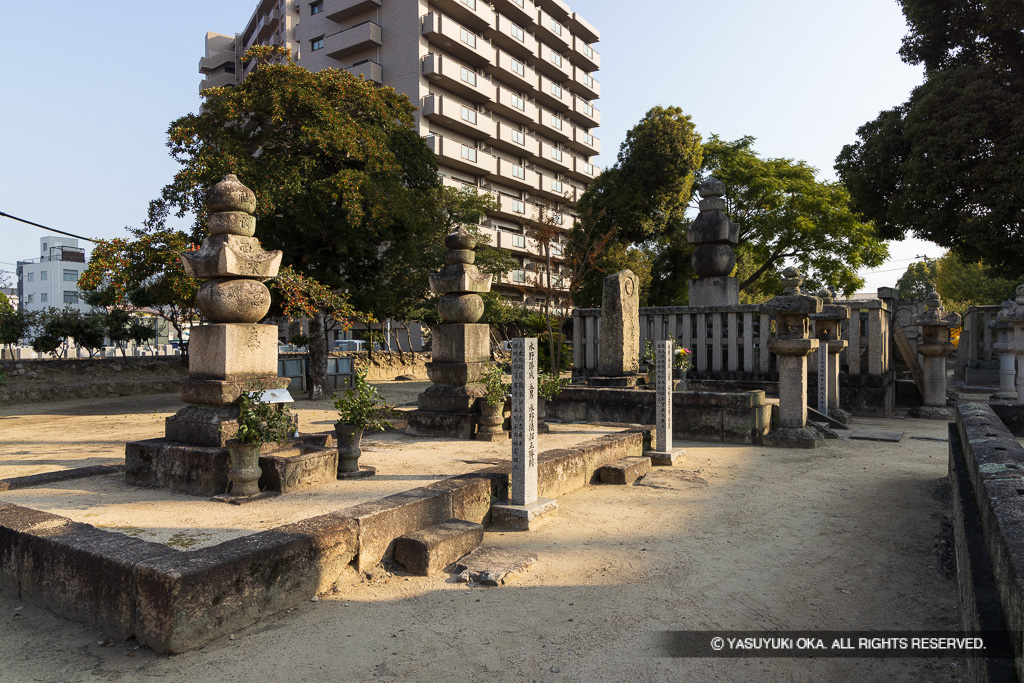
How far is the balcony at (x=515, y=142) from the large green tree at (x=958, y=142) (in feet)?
69.0

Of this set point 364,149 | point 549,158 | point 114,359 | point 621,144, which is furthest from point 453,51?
point 114,359

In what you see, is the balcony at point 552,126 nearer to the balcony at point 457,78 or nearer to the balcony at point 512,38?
the balcony at point 512,38

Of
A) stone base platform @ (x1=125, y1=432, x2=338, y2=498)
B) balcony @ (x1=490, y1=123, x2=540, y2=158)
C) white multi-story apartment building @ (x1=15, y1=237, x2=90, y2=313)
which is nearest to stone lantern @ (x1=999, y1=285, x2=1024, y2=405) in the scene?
stone base platform @ (x1=125, y1=432, x2=338, y2=498)

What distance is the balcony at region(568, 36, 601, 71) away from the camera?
4041 centimetres

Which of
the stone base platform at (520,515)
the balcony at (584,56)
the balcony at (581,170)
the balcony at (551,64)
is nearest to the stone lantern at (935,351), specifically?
the stone base platform at (520,515)

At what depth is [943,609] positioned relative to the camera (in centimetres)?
353

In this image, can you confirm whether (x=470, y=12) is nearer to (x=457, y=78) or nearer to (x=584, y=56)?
(x=457, y=78)

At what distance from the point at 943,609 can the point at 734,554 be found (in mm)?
1268

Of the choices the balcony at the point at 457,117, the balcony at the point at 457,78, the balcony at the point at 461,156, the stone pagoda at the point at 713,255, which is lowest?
the stone pagoda at the point at 713,255

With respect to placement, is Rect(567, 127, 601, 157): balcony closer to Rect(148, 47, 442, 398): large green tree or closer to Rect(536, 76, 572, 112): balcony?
Rect(536, 76, 572, 112): balcony

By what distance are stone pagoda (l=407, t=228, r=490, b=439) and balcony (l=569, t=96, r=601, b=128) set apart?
35.3 metres

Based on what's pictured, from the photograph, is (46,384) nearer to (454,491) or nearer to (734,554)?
(454,491)

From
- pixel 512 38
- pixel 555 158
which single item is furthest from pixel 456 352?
pixel 555 158

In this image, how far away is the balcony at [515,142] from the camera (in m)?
→ 33.3
